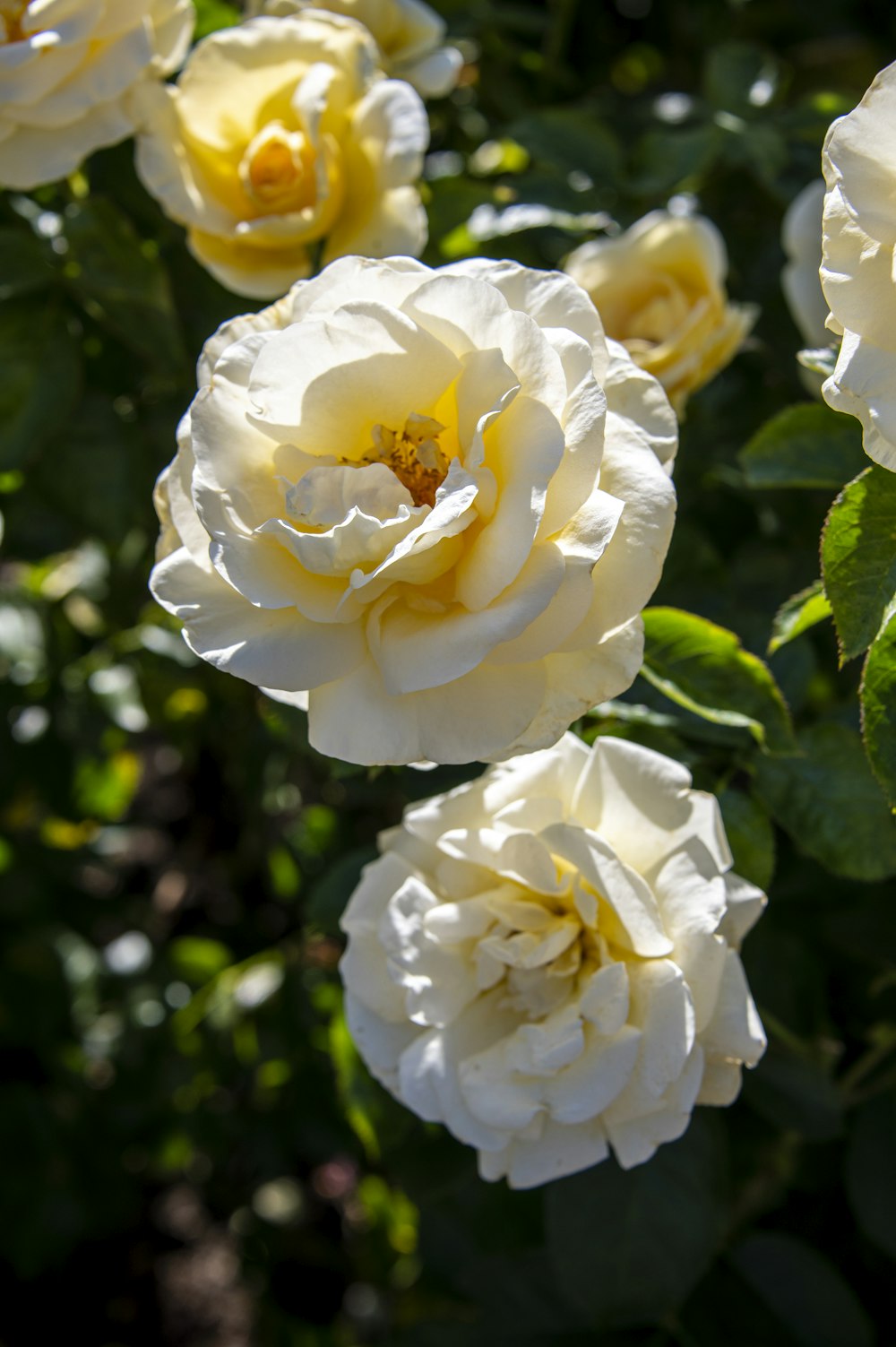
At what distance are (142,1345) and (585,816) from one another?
2.02 metres

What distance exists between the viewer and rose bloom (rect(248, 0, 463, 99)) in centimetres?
103

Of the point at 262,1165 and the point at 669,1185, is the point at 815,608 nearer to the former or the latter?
the point at 669,1185

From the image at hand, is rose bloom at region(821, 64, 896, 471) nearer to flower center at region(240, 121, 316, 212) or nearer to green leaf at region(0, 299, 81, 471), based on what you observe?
flower center at region(240, 121, 316, 212)

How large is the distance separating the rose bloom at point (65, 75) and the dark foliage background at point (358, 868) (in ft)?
0.36

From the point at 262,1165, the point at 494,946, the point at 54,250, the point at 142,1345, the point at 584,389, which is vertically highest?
the point at 584,389

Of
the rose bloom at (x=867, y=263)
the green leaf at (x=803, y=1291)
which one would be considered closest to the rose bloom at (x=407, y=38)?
the rose bloom at (x=867, y=263)

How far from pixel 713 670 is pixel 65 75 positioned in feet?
2.10

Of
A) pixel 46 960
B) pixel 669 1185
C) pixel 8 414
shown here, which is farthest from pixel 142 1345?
pixel 8 414

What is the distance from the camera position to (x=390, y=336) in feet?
2.17

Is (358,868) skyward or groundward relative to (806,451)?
groundward

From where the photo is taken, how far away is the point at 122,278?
3.32 feet

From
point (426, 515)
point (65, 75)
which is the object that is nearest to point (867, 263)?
point (426, 515)

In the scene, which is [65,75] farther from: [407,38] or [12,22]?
[407,38]

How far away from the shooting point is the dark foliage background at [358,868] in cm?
96
